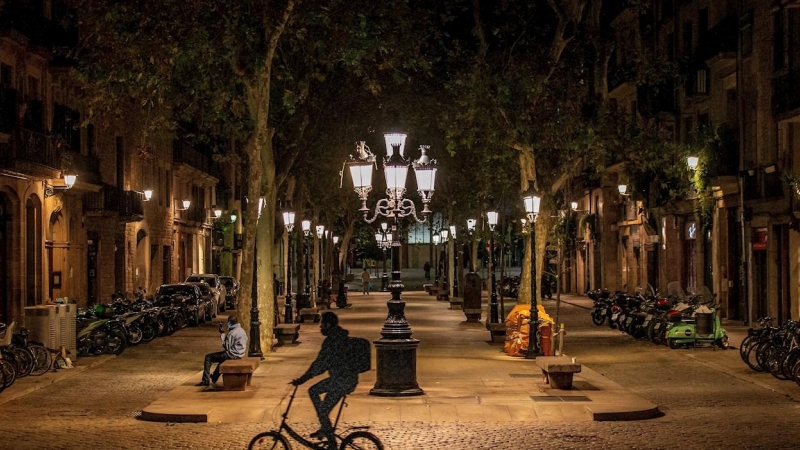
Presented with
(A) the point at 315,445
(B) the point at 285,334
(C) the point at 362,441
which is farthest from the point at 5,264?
(C) the point at 362,441

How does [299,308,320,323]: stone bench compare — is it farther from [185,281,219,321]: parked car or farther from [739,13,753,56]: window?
[739,13,753,56]: window

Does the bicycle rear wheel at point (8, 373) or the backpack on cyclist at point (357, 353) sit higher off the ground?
the backpack on cyclist at point (357, 353)

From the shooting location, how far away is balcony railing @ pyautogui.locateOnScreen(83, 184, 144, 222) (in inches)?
1716

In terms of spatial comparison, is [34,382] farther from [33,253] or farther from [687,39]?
[687,39]

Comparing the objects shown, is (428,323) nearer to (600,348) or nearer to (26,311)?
(600,348)

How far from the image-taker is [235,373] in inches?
766

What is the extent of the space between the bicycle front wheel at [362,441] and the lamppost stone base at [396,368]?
→ 20.2 feet

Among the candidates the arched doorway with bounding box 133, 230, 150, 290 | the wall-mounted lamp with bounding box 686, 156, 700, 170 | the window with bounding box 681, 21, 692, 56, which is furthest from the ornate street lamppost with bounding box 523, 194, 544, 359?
the arched doorway with bounding box 133, 230, 150, 290

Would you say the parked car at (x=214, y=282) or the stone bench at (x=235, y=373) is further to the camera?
the parked car at (x=214, y=282)

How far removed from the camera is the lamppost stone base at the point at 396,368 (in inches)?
742

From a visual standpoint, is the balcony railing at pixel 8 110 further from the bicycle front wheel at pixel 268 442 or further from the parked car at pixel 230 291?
the bicycle front wheel at pixel 268 442

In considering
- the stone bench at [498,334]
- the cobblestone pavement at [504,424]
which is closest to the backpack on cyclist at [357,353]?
the cobblestone pavement at [504,424]

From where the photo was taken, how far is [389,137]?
21.1 m

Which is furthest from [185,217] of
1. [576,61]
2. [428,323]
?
[576,61]
